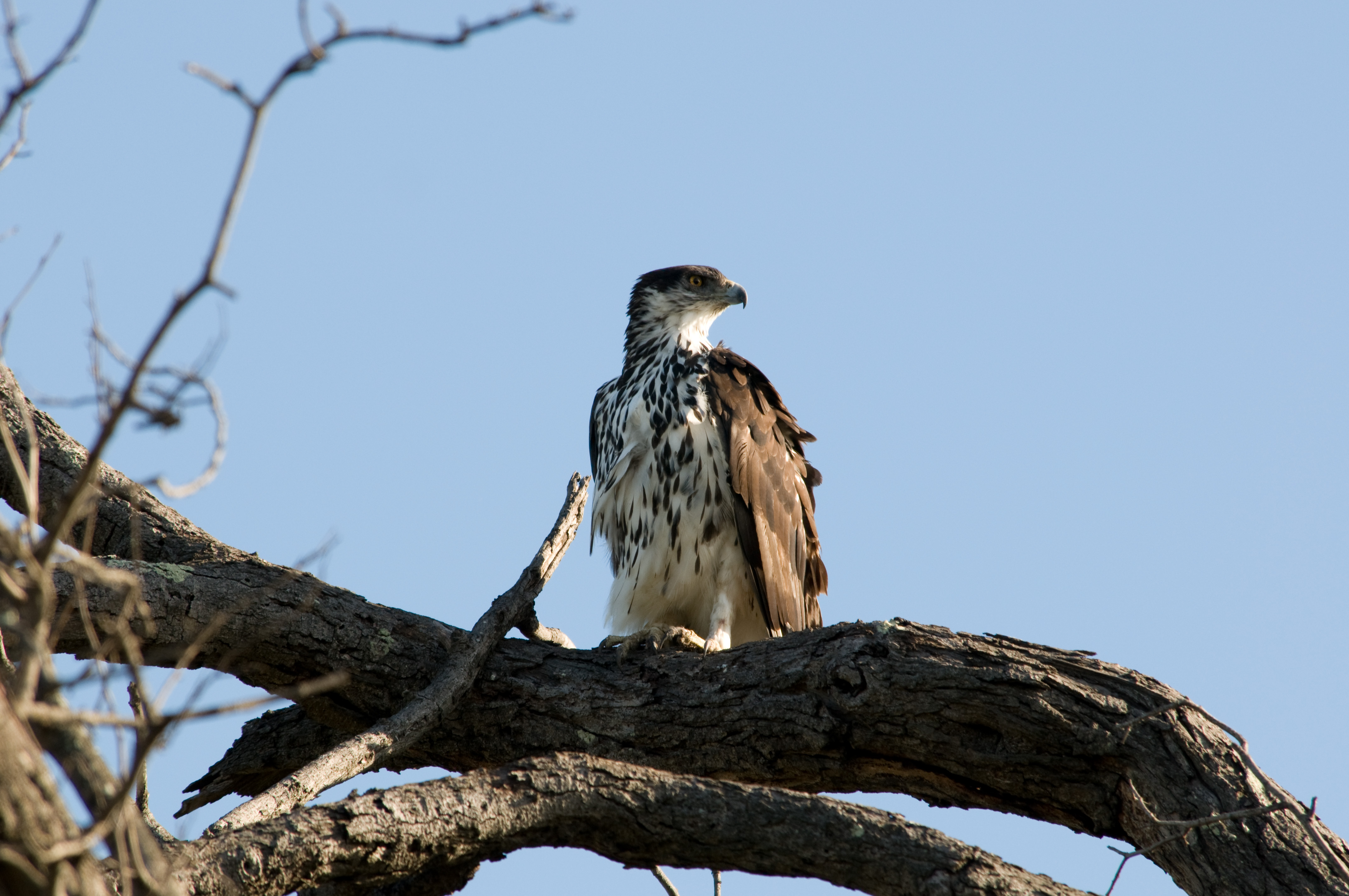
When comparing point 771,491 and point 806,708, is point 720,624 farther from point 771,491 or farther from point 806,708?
point 806,708

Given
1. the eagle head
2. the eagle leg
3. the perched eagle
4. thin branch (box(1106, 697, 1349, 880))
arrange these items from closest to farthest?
thin branch (box(1106, 697, 1349, 880)), the eagle leg, the perched eagle, the eagle head

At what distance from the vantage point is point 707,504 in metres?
5.97

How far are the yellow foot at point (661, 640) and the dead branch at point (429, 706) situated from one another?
0.59 metres

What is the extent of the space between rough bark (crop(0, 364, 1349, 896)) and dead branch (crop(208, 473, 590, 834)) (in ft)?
0.36

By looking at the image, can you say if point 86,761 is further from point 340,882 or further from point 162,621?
point 162,621

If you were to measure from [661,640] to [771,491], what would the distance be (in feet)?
3.29

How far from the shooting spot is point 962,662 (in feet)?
13.1

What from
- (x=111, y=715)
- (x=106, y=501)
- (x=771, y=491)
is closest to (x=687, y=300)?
(x=771, y=491)

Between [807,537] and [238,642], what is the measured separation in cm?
302

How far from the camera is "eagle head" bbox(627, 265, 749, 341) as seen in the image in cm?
707

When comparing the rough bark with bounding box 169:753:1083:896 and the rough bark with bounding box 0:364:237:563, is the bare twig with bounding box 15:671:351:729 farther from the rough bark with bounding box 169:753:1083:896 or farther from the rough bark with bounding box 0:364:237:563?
the rough bark with bounding box 0:364:237:563

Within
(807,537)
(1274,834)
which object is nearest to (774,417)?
(807,537)

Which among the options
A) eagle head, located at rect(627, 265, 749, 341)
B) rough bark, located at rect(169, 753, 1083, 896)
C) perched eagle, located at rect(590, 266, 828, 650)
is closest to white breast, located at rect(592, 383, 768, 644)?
perched eagle, located at rect(590, 266, 828, 650)

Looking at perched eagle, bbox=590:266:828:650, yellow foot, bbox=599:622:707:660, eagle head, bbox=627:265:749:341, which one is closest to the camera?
yellow foot, bbox=599:622:707:660
